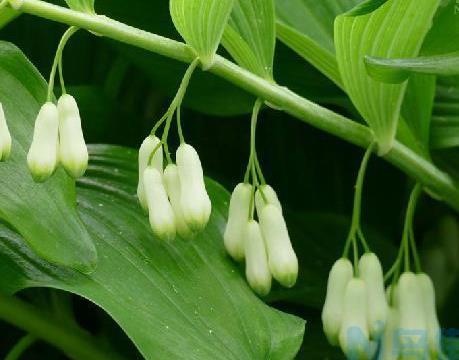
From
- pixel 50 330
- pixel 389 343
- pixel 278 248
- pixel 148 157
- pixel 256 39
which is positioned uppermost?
pixel 256 39

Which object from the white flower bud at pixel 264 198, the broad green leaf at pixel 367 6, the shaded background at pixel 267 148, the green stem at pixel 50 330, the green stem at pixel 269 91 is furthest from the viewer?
the shaded background at pixel 267 148

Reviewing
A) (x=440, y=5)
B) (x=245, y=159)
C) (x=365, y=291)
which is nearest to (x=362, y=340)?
(x=365, y=291)

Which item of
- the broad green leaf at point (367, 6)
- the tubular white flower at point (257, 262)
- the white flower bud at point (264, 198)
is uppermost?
the broad green leaf at point (367, 6)

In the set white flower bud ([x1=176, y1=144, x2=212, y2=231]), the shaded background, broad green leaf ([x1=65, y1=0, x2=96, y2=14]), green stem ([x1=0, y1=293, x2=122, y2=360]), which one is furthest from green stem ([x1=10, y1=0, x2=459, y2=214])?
green stem ([x1=0, y1=293, x2=122, y2=360])

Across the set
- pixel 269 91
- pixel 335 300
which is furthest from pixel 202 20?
pixel 335 300

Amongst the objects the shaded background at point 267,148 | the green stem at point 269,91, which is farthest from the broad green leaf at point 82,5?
the shaded background at point 267,148

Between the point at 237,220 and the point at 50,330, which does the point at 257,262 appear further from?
the point at 50,330

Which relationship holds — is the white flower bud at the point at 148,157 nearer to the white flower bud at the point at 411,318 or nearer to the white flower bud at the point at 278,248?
the white flower bud at the point at 278,248
